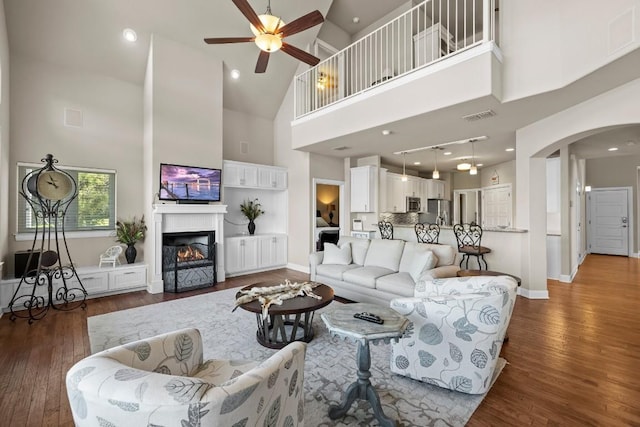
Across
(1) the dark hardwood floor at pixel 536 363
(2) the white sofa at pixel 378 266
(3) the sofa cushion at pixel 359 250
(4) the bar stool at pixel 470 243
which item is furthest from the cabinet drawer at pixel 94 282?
(4) the bar stool at pixel 470 243

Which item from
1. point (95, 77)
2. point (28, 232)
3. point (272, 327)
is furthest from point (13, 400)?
point (95, 77)

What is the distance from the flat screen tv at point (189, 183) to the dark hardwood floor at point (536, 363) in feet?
5.97

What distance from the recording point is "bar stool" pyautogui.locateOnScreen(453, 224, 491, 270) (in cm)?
493

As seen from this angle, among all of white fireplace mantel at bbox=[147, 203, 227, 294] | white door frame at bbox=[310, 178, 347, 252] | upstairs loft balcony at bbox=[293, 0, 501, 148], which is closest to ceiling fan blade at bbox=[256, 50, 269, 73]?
upstairs loft balcony at bbox=[293, 0, 501, 148]

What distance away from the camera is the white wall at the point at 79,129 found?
4.54 m

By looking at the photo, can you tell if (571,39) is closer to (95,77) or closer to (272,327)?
(272,327)

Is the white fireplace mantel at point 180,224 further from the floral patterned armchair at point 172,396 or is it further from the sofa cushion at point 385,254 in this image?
the floral patterned armchair at point 172,396

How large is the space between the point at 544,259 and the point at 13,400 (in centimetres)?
650

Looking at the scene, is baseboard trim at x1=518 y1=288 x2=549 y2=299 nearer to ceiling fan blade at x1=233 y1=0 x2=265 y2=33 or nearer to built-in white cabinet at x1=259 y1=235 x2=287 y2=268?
built-in white cabinet at x1=259 y1=235 x2=287 y2=268

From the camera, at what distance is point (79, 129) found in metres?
4.99

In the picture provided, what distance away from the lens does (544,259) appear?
4.63m

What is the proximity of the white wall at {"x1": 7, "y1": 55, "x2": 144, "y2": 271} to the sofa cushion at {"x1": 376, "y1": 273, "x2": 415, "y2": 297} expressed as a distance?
4787mm

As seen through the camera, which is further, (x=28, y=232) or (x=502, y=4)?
(x=28, y=232)

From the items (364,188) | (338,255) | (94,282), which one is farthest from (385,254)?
(94,282)
